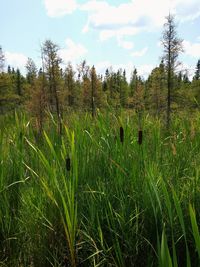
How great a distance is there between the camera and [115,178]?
7.29 ft

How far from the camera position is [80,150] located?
2580 millimetres

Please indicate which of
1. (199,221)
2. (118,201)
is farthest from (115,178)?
(199,221)

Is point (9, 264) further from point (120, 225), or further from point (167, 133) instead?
point (167, 133)

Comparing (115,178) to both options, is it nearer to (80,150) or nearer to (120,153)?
(120,153)

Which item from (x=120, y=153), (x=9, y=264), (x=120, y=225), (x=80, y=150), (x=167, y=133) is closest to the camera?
(x=120, y=225)

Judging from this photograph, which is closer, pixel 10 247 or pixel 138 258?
pixel 138 258

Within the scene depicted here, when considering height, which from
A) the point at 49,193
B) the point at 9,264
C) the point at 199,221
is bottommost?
the point at 9,264

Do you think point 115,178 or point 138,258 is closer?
point 138,258

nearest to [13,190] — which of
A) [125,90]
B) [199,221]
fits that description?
[199,221]

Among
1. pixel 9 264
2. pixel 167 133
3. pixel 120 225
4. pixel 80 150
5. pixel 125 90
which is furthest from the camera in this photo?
pixel 125 90

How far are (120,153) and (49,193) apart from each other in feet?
2.15

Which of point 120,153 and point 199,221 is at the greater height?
point 120,153

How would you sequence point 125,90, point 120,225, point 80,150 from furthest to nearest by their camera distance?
point 125,90 → point 80,150 → point 120,225

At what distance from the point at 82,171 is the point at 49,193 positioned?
498 millimetres
